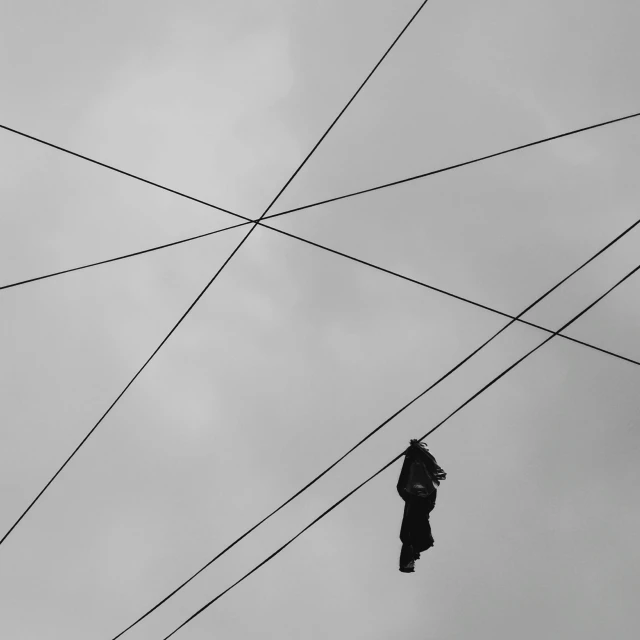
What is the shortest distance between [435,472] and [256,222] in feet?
10.2

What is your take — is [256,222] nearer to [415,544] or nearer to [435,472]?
[435,472]

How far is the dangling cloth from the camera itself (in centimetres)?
723

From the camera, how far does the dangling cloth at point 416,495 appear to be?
7.23 metres

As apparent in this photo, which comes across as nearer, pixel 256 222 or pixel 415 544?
pixel 256 222

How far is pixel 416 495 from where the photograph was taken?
721 cm

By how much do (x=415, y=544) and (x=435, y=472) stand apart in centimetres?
78

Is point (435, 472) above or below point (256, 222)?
below

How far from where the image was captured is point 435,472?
23.9 feet

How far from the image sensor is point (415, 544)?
7.42 meters

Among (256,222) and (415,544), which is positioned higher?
(256,222)

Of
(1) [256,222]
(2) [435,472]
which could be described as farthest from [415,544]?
(1) [256,222]

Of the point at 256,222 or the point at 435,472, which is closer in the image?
the point at 256,222
